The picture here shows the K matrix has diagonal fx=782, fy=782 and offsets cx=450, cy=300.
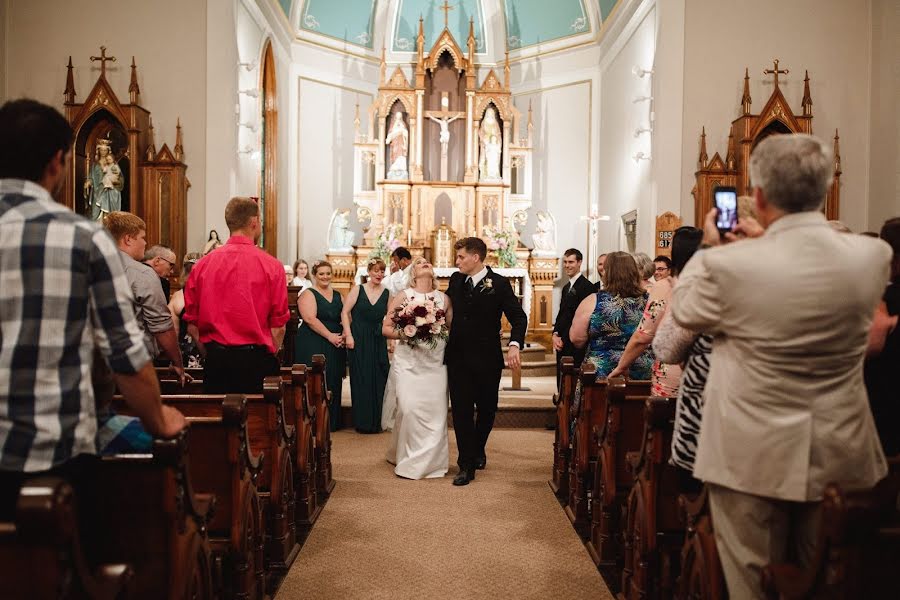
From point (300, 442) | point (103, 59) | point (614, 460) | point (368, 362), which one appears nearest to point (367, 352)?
point (368, 362)

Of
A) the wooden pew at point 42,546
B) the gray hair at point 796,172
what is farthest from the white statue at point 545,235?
the wooden pew at point 42,546

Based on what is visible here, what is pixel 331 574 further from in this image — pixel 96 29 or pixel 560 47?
pixel 560 47

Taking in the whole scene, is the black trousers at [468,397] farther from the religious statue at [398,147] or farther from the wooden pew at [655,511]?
the religious statue at [398,147]

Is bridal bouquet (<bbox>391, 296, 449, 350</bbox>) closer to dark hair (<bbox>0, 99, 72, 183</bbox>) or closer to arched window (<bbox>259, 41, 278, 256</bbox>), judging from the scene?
dark hair (<bbox>0, 99, 72, 183</bbox>)

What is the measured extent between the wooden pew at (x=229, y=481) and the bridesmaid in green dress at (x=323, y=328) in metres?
Result: 3.94

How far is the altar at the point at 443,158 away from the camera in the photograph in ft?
45.5

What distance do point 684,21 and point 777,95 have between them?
1508 mm

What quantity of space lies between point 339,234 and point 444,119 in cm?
302

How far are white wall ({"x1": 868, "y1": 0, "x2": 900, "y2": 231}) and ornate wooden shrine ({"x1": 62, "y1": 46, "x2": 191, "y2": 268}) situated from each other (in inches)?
329

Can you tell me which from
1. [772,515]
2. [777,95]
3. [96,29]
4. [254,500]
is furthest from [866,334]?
[96,29]

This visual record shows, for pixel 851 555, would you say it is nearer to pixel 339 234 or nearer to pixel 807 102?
pixel 807 102

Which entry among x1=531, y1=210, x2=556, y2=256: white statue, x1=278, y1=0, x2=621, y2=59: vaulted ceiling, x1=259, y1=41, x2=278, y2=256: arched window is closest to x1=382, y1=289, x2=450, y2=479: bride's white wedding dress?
x1=259, y1=41, x2=278, y2=256: arched window

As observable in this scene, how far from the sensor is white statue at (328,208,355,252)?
13.3 m

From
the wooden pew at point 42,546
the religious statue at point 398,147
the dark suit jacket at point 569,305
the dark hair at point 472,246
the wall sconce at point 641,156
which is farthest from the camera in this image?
the religious statue at point 398,147
